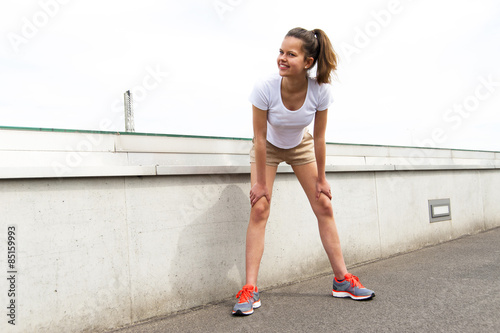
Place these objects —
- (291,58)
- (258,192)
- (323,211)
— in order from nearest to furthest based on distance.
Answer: (291,58), (258,192), (323,211)

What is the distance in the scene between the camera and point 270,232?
3.45 meters

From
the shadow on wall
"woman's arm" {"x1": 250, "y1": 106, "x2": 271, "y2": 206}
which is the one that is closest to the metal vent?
the shadow on wall

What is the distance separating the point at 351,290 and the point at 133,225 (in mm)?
1557

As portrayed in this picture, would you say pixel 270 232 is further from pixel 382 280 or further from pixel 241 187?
pixel 382 280

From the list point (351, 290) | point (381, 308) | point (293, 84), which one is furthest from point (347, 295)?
point (293, 84)

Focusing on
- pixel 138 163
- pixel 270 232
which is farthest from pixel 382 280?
pixel 138 163

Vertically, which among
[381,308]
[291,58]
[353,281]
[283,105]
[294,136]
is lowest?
[381,308]


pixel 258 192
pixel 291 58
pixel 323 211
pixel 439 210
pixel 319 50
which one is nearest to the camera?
pixel 291 58

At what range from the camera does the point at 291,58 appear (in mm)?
2660

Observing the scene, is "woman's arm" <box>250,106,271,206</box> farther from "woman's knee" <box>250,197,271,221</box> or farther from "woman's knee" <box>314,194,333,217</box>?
"woman's knee" <box>314,194,333,217</box>

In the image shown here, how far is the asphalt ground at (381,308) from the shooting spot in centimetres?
241

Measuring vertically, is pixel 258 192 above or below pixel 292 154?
below

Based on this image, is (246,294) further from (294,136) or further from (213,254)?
(294,136)

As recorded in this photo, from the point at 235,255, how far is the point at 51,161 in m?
1.45
